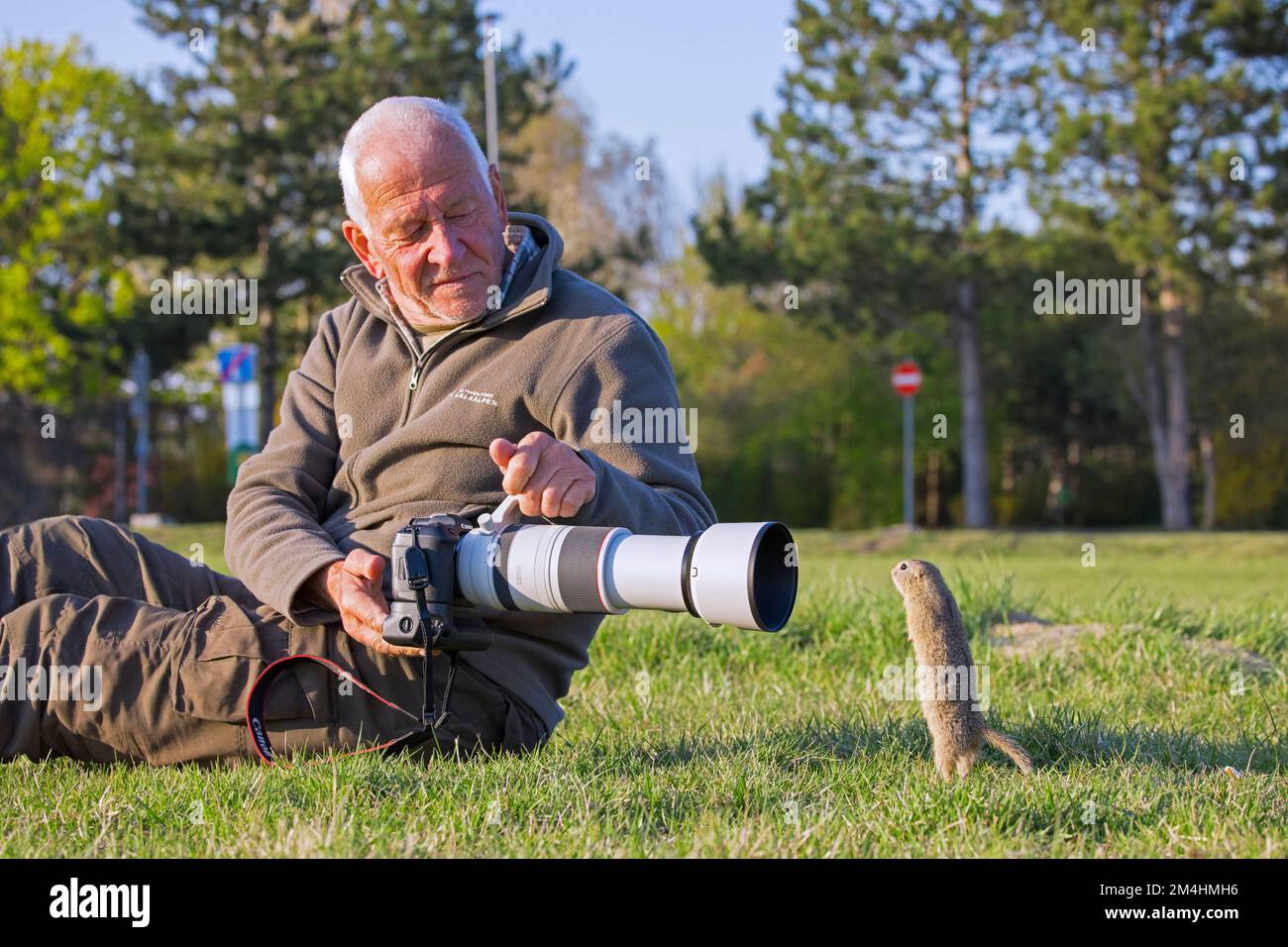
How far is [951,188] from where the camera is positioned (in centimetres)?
2658

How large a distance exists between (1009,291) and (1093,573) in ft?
50.2

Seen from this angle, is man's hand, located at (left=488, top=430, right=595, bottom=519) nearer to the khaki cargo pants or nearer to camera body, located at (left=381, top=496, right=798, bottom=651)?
camera body, located at (left=381, top=496, right=798, bottom=651)

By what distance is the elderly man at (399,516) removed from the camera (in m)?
3.44

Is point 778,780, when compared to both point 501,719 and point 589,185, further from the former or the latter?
point 589,185

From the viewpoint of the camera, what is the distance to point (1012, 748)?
3357 mm

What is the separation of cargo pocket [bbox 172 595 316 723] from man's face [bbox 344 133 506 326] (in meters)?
0.94

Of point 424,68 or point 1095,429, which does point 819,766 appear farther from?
point 1095,429

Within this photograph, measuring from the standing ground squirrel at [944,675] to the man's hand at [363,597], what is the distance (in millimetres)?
1233

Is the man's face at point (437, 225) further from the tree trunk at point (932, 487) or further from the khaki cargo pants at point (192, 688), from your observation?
the tree trunk at point (932, 487)

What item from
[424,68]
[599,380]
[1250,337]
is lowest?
[599,380]

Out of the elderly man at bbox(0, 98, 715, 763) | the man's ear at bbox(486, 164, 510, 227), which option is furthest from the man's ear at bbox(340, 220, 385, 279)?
the man's ear at bbox(486, 164, 510, 227)

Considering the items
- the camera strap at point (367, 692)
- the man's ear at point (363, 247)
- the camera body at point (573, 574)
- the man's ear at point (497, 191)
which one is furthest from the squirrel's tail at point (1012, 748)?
the man's ear at point (363, 247)
